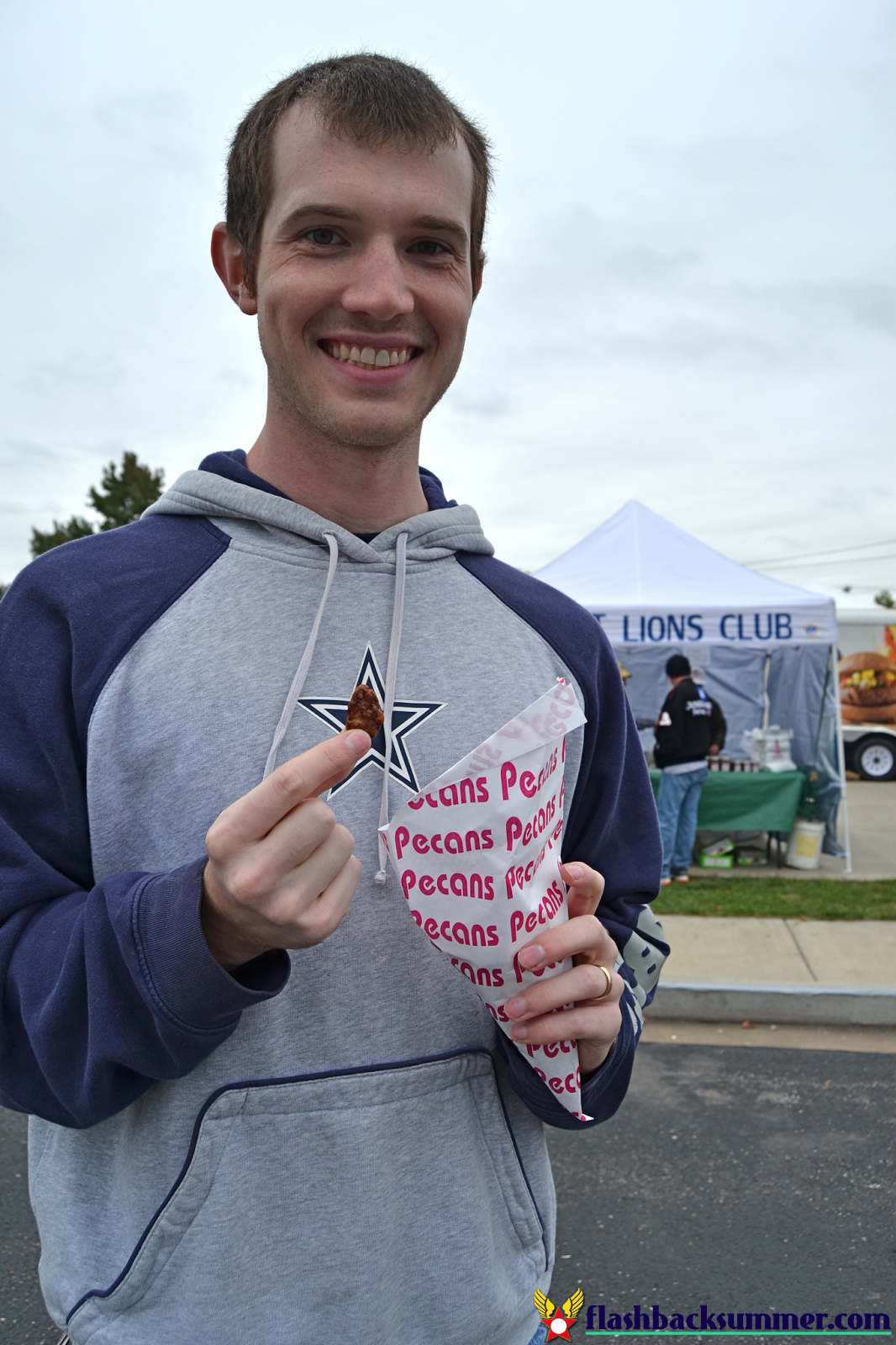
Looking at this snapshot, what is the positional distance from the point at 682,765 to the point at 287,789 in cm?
853

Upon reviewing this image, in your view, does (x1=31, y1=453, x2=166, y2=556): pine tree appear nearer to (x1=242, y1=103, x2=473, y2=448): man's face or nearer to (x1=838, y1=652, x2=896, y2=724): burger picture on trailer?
(x1=838, y1=652, x2=896, y2=724): burger picture on trailer

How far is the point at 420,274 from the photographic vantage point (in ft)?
4.65

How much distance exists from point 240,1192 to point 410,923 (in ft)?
1.29

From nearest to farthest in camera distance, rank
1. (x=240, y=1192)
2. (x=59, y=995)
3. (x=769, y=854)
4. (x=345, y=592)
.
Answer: (x=59, y=995)
(x=240, y=1192)
(x=345, y=592)
(x=769, y=854)

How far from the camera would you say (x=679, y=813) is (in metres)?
9.35

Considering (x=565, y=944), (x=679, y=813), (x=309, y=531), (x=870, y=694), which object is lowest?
(x=679, y=813)

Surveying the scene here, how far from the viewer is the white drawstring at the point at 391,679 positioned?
1.30 metres

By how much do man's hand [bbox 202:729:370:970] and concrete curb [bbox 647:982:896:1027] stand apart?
16.8 ft

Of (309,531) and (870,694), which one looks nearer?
(309,531)

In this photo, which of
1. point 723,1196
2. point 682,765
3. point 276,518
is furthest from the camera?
point 682,765

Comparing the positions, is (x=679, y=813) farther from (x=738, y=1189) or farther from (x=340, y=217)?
(x=340, y=217)

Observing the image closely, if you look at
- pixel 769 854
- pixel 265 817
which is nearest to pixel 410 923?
pixel 265 817

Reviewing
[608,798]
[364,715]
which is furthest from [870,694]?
[364,715]

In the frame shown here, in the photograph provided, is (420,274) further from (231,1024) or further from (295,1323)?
(295,1323)
